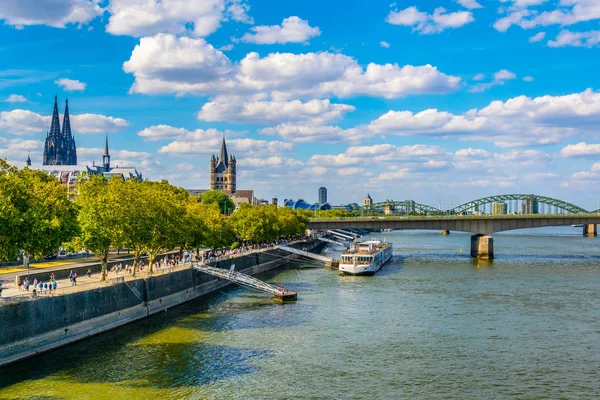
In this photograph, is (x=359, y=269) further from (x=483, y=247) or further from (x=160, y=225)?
(x=483, y=247)

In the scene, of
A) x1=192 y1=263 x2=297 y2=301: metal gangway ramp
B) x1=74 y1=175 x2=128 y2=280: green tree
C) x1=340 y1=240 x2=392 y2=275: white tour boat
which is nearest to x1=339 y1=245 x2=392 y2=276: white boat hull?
x1=340 y1=240 x2=392 y2=275: white tour boat

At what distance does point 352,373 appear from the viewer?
123ft

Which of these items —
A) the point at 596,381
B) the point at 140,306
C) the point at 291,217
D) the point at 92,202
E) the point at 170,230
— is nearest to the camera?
the point at 596,381

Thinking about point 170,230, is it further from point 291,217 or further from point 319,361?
point 291,217

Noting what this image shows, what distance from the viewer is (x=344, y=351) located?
140 ft

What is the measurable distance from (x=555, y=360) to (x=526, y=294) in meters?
28.7

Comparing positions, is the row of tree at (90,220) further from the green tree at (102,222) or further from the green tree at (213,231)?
the green tree at (213,231)

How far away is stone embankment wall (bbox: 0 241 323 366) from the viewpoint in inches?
1511

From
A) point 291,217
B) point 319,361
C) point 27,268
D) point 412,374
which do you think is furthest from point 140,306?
point 291,217

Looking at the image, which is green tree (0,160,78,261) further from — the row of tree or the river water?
the river water

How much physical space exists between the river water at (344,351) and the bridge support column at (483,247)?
4853 centimetres

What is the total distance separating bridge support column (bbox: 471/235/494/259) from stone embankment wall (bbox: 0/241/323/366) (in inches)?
2642

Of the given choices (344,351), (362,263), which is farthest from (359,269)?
(344,351)

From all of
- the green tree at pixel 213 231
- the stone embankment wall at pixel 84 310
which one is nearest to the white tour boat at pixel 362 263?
the green tree at pixel 213 231
